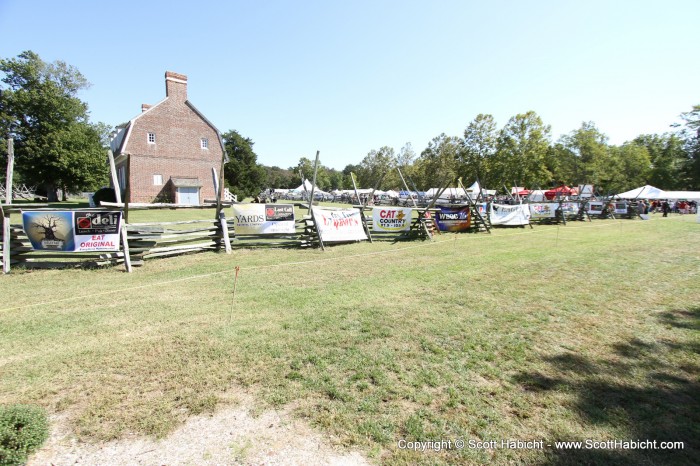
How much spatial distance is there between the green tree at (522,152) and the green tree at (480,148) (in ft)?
4.59

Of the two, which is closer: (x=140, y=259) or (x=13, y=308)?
(x=13, y=308)

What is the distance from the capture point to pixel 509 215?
21.7 meters

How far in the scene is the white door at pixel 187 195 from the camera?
116ft

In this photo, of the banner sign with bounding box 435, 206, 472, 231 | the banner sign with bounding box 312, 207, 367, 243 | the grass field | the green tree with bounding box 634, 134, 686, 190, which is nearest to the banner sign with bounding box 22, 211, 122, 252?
the grass field

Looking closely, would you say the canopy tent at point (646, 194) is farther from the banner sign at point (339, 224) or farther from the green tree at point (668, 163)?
the banner sign at point (339, 224)

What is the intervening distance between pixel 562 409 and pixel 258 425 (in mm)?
2855

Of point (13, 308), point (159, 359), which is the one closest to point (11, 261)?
point (13, 308)

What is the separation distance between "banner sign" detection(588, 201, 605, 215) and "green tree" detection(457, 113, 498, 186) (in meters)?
16.6

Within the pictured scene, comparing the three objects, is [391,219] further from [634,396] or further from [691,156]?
[691,156]

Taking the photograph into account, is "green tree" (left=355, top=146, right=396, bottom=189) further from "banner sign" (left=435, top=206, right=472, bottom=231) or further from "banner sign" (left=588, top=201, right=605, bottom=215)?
"banner sign" (left=435, top=206, right=472, bottom=231)

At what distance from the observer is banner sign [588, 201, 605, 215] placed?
3042 centimetres

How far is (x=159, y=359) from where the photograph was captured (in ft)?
13.3

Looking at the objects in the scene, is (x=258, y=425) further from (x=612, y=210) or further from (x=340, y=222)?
(x=612, y=210)

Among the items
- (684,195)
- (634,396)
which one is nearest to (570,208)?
(634,396)
